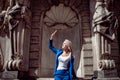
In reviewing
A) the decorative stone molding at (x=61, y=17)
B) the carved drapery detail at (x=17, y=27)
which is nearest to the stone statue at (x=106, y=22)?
the decorative stone molding at (x=61, y=17)

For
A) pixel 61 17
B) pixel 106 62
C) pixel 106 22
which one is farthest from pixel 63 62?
pixel 61 17

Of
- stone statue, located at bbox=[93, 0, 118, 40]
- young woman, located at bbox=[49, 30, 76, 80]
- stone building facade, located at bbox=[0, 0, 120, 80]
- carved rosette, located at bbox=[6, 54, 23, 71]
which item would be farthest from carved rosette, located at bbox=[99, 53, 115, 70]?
young woman, located at bbox=[49, 30, 76, 80]

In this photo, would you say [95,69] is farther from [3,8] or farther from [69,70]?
[3,8]

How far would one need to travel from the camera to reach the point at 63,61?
5.41m

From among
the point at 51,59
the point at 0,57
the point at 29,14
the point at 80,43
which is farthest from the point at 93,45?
the point at 0,57

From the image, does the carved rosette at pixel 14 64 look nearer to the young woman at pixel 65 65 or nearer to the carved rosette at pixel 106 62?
the carved rosette at pixel 106 62

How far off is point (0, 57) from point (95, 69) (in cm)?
356

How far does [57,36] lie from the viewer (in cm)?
983

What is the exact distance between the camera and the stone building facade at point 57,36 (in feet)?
27.5

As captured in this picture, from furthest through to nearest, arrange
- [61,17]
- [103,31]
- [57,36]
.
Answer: [61,17] → [57,36] → [103,31]

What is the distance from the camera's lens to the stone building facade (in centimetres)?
838

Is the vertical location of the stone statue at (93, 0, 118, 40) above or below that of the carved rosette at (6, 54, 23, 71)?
above

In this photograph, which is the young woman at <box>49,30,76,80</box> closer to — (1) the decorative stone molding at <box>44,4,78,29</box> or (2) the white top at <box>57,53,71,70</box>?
(2) the white top at <box>57,53,71,70</box>

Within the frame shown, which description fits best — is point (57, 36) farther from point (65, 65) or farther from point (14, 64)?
point (65, 65)
